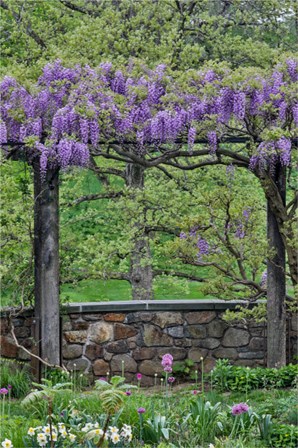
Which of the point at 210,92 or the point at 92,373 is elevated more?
the point at 210,92

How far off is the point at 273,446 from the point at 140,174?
259 inches

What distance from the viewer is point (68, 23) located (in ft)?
41.0

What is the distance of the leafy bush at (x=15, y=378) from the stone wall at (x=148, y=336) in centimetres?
45

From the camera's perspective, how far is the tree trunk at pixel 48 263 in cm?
846

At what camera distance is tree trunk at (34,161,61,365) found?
333 inches

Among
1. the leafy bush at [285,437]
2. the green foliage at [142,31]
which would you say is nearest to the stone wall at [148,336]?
the green foliage at [142,31]

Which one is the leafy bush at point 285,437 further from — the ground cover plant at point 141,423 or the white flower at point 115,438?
the white flower at point 115,438

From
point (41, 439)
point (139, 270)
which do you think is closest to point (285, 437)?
point (41, 439)

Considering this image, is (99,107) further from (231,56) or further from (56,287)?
(231,56)

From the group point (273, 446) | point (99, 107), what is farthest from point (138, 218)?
point (273, 446)

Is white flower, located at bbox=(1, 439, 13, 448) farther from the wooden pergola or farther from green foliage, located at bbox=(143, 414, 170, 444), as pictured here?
the wooden pergola

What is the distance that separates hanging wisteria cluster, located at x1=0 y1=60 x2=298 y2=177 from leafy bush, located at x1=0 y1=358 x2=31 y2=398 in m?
1.92

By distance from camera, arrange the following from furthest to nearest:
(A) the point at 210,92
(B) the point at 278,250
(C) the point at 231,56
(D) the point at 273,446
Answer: (C) the point at 231,56 → (B) the point at 278,250 → (A) the point at 210,92 → (D) the point at 273,446

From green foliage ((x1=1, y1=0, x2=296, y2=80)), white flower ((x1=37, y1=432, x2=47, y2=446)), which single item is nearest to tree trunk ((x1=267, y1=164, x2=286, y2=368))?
green foliage ((x1=1, y1=0, x2=296, y2=80))
